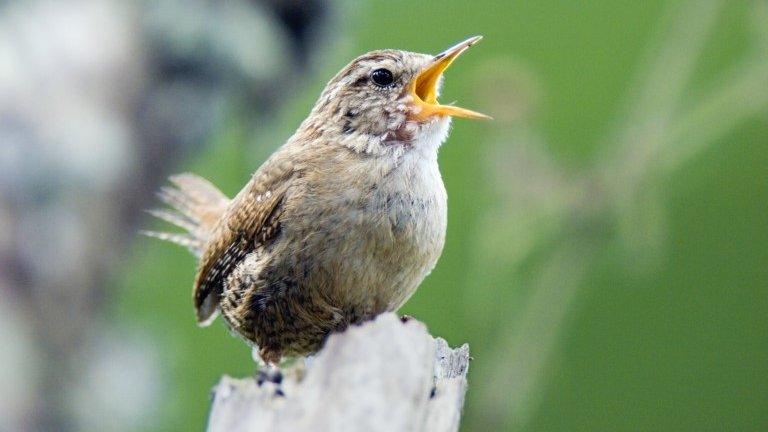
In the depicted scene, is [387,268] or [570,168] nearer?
[387,268]

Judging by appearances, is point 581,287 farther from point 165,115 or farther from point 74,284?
point 74,284

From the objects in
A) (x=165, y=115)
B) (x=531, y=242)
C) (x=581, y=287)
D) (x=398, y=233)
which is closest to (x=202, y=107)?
(x=165, y=115)

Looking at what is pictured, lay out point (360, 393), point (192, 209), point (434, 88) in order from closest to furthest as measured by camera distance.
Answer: point (360, 393) → point (434, 88) → point (192, 209)

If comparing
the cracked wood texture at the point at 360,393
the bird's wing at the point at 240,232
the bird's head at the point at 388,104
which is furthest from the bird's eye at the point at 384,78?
the cracked wood texture at the point at 360,393

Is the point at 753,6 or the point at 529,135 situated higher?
the point at 753,6

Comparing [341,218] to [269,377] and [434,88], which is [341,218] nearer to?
[434,88]

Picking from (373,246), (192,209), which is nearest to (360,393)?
(373,246)
